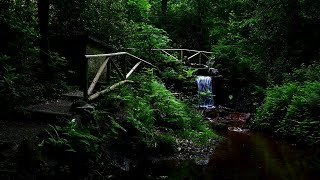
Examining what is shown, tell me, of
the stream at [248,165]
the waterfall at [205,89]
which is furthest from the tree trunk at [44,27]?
the waterfall at [205,89]

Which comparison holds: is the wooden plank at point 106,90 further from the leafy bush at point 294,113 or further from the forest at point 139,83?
the leafy bush at point 294,113

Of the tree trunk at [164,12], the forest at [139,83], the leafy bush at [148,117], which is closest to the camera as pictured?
the forest at [139,83]

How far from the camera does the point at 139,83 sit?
34.3 feet

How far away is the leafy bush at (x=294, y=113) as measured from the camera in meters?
9.77

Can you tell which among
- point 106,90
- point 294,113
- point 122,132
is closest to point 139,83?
point 106,90

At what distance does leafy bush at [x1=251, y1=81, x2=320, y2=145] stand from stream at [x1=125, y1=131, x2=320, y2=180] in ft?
2.19

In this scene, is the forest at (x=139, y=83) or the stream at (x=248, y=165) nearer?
the forest at (x=139, y=83)

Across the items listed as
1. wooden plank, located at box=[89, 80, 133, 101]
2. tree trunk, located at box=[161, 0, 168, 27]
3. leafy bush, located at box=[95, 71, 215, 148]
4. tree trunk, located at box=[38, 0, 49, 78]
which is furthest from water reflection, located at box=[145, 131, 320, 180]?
tree trunk, located at box=[161, 0, 168, 27]

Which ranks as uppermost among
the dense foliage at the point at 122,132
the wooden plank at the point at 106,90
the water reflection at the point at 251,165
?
the wooden plank at the point at 106,90

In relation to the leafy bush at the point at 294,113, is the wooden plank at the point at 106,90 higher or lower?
higher

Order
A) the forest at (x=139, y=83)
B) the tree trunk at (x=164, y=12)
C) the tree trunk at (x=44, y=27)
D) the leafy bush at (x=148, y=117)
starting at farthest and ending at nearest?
the tree trunk at (x=164, y=12), the tree trunk at (x=44, y=27), the leafy bush at (x=148, y=117), the forest at (x=139, y=83)

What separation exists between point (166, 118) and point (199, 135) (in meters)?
1.18

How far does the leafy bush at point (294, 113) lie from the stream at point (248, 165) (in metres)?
0.67

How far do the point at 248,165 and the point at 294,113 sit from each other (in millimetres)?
4448
